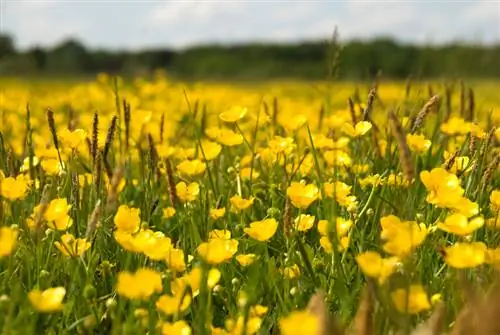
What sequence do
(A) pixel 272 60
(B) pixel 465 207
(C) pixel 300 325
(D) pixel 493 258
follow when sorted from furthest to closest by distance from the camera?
1. (A) pixel 272 60
2. (B) pixel 465 207
3. (D) pixel 493 258
4. (C) pixel 300 325

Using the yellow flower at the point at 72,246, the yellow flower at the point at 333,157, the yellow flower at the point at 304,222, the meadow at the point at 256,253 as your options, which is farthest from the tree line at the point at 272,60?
the yellow flower at the point at 72,246

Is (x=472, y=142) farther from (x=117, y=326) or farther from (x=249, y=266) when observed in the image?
(x=117, y=326)

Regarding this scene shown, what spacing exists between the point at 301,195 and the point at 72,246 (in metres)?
0.54

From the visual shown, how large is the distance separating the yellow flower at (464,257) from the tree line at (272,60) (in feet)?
5.16

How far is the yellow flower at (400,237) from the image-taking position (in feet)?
3.96

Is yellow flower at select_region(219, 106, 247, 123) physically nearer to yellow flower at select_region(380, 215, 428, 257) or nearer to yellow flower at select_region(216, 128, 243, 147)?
yellow flower at select_region(216, 128, 243, 147)

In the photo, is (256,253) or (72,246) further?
(256,253)

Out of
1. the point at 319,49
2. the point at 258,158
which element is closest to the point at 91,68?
the point at 319,49

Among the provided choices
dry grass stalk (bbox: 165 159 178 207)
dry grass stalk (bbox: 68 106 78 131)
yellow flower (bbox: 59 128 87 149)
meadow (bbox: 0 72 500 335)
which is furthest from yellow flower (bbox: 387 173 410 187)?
dry grass stalk (bbox: 68 106 78 131)

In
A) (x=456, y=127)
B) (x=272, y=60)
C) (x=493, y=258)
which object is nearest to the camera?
(x=493, y=258)

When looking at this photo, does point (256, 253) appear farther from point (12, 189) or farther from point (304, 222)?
point (12, 189)

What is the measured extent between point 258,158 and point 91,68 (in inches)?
1092

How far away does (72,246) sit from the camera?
1.47 m

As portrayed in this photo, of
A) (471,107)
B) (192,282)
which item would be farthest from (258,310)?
(471,107)
